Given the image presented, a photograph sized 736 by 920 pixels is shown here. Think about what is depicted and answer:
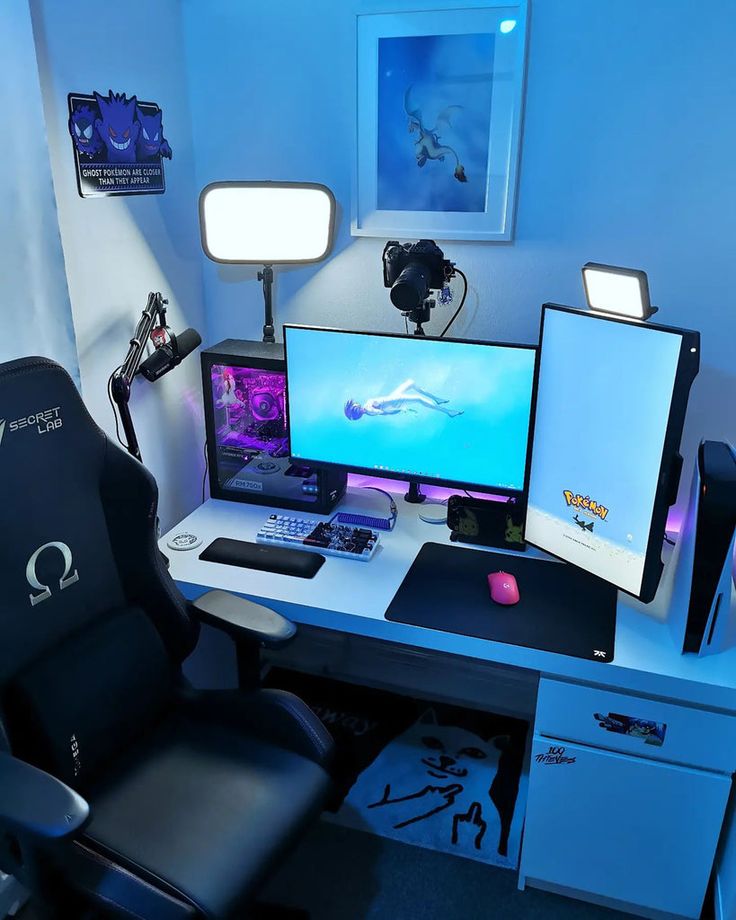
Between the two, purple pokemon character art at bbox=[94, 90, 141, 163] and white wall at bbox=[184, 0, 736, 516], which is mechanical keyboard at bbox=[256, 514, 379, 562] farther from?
purple pokemon character art at bbox=[94, 90, 141, 163]

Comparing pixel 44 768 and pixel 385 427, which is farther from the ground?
pixel 385 427

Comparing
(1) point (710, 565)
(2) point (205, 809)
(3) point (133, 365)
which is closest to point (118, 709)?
(2) point (205, 809)

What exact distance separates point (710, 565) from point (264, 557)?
92cm

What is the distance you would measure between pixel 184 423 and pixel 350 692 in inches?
36.6

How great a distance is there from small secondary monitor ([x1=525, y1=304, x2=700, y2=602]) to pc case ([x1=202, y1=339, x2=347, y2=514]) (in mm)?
583

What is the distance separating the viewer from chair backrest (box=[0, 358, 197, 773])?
→ 1.19 meters

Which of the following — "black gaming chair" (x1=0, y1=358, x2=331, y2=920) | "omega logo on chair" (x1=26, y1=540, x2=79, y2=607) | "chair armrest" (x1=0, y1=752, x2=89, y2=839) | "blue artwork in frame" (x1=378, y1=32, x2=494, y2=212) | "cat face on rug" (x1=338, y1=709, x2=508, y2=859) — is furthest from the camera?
"cat face on rug" (x1=338, y1=709, x2=508, y2=859)

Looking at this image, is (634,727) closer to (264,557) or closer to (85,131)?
(264,557)

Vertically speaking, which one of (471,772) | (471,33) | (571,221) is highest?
(471,33)

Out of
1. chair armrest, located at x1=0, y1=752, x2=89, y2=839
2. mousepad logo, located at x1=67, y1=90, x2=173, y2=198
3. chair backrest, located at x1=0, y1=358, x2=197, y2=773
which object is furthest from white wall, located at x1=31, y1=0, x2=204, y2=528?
chair armrest, located at x1=0, y1=752, x2=89, y2=839

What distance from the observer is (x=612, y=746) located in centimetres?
141

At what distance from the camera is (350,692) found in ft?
7.16

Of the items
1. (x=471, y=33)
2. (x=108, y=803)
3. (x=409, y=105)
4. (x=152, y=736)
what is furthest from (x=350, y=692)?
(x=471, y=33)

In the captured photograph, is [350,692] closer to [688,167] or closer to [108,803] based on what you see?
[108,803]
